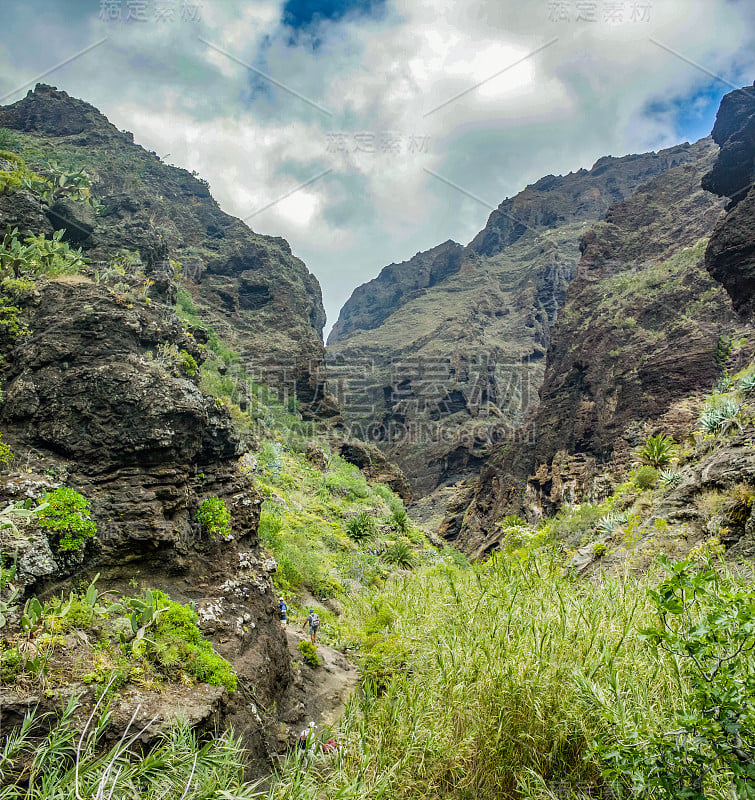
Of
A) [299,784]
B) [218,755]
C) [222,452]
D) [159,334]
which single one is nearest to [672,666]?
[299,784]

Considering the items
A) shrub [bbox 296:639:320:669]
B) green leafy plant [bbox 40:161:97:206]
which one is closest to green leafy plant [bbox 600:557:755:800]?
shrub [bbox 296:639:320:669]

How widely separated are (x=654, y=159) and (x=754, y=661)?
137 meters

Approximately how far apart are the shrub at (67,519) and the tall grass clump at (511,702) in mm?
3934

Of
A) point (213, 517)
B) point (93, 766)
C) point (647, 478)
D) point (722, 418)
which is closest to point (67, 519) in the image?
point (213, 517)

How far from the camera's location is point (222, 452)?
9.34 metres

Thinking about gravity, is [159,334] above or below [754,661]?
above

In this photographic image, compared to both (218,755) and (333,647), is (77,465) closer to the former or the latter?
(218,755)

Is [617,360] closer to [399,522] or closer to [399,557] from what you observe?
[399,522]

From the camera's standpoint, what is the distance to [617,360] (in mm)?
31250

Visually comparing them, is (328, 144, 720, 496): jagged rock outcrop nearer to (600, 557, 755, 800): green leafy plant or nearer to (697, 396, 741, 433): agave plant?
(697, 396, 741, 433): agave plant

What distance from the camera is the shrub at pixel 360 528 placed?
21.5 meters

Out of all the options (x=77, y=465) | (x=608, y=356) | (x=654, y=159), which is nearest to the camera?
(x=77, y=465)

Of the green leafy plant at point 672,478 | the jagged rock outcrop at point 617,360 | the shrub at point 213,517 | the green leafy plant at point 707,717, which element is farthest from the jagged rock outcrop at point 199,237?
the green leafy plant at point 707,717

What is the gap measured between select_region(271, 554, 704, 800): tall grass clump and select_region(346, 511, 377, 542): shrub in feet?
52.8
